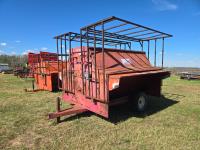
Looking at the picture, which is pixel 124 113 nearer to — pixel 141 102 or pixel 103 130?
pixel 141 102

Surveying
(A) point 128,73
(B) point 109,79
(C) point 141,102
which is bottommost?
(C) point 141,102

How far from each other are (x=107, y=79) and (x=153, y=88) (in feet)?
10.9

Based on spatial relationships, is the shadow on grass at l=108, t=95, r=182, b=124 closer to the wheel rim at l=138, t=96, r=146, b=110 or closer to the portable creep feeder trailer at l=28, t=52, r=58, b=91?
the wheel rim at l=138, t=96, r=146, b=110

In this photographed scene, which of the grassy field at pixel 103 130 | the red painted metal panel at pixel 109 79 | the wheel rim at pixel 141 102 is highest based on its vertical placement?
the red painted metal panel at pixel 109 79

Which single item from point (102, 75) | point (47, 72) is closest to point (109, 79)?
point (102, 75)

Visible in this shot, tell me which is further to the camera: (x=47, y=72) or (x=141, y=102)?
(x=47, y=72)

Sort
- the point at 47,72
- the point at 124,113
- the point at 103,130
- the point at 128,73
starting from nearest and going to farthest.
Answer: the point at 103,130 < the point at 128,73 < the point at 124,113 < the point at 47,72

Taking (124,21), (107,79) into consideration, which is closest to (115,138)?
(107,79)

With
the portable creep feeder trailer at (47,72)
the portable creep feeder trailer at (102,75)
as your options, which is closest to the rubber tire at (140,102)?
the portable creep feeder trailer at (102,75)

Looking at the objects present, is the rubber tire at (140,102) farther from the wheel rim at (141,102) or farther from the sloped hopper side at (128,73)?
the sloped hopper side at (128,73)

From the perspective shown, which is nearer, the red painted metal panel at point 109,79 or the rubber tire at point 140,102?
the red painted metal panel at point 109,79

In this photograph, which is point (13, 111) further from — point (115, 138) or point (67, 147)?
point (115, 138)

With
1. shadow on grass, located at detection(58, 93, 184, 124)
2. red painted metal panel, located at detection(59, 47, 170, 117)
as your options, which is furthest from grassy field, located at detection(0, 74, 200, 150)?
red painted metal panel, located at detection(59, 47, 170, 117)

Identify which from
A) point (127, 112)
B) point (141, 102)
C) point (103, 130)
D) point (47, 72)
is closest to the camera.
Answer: point (103, 130)
